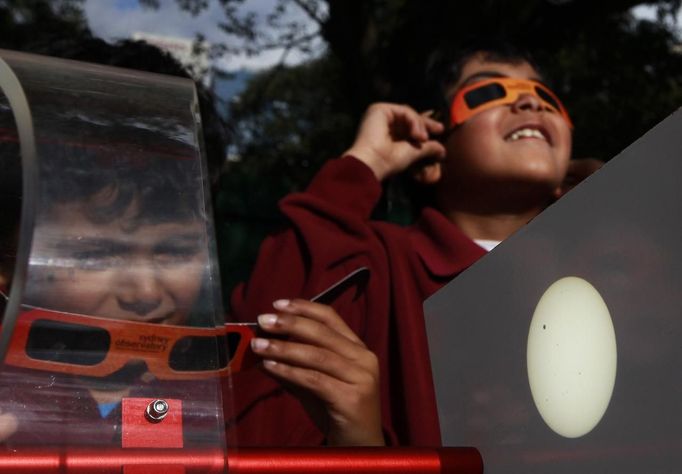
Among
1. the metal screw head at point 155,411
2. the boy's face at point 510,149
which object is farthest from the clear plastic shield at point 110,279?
the boy's face at point 510,149

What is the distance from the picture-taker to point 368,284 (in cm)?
136

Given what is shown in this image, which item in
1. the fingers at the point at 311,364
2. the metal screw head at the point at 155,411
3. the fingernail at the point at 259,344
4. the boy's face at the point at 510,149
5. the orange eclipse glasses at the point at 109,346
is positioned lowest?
the metal screw head at the point at 155,411

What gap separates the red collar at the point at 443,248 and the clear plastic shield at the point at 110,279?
922 mm

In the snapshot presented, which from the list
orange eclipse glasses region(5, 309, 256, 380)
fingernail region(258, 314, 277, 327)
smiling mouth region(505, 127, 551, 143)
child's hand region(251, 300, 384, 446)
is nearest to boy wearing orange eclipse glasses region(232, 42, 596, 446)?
smiling mouth region(505, 127, 551, 143)

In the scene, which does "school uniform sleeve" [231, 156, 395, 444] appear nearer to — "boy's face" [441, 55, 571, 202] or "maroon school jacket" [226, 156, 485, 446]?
"maroon school jacket" [226, 156, 485, 446]

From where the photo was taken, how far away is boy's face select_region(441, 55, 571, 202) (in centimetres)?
154

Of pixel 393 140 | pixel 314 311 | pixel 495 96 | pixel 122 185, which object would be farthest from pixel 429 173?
pixel 122 185

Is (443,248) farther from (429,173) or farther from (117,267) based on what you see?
(117,267)

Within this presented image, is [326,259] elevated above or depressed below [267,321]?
above

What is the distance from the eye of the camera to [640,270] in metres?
0.51

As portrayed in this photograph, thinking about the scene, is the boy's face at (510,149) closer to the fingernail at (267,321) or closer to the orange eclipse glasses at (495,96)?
the orange eclipse glasses at (495,96)

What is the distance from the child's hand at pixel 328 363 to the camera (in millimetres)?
928

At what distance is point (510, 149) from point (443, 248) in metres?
0.23

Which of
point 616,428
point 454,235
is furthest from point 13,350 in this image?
point 454,235
